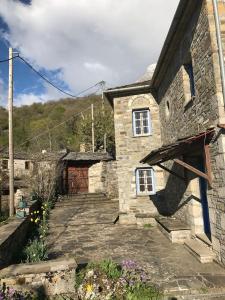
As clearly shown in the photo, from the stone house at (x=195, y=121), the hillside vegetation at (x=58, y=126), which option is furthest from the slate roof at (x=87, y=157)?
the stone house at (x=195, y=121)

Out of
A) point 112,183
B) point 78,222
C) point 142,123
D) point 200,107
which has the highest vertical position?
point 142,123

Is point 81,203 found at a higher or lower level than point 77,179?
lower

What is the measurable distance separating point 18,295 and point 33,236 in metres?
5.29

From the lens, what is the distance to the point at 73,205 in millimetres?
15703

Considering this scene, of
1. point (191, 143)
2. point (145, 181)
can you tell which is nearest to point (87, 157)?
point (145, 181)

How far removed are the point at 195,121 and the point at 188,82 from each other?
144 centimetres

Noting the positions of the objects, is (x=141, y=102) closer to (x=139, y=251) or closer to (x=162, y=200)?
(x=162, y=200)

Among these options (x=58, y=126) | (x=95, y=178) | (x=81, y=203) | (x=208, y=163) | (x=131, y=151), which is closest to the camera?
(x=208, y=163)

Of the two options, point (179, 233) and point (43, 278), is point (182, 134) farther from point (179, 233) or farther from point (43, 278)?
point (43, 278)

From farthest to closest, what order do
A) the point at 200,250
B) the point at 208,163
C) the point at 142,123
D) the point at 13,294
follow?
the point at 142,123
the point at 200,250
the point at 208,163
the point at 13,294

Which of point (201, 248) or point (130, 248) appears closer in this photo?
point (201, 248)

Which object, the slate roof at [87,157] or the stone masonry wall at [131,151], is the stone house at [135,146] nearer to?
the stone masonry wall at [131,151]

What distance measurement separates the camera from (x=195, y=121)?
6719mm

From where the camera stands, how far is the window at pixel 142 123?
37.8ft
